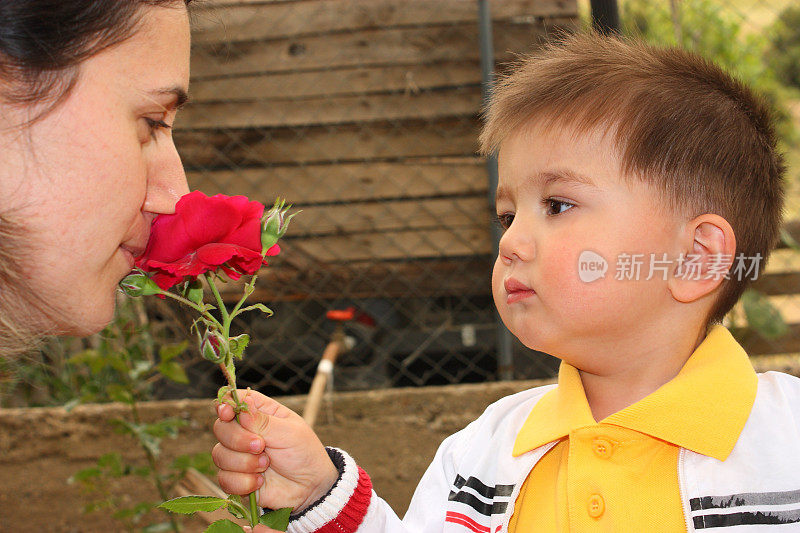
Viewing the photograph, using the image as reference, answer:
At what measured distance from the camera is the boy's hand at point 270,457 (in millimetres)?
978

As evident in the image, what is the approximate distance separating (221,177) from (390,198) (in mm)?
705

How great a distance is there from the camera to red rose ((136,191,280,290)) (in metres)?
0.84

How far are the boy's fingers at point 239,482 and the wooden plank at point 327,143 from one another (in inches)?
81.0

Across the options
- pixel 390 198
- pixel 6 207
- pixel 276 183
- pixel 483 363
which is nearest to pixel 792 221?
pixel 483 363

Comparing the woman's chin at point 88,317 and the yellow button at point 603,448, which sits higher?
the woman's chin at point 88,317

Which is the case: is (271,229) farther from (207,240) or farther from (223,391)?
(223,391)

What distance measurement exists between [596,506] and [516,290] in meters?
0.30

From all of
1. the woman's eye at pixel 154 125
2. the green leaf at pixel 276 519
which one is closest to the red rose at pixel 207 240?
the woman's eye at pixel 154 125

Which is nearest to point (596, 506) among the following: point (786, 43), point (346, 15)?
point (346, 15)

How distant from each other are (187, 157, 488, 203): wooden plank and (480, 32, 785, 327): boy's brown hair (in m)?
1.75

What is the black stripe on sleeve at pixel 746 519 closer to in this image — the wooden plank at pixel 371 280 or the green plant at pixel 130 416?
the green plant at pixel 130 416

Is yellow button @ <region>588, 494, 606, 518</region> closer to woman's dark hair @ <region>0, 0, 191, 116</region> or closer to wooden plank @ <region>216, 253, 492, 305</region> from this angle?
woman's dark hair @ <region>0, 0, 191, 116</region>

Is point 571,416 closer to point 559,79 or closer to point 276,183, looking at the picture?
point 559,79

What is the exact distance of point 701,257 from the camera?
3.30ft
